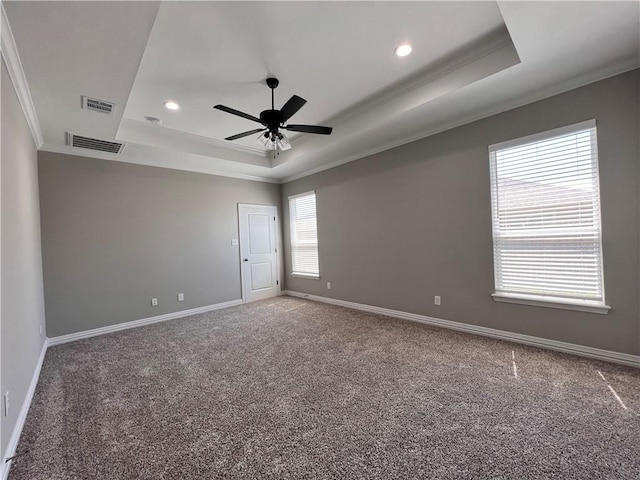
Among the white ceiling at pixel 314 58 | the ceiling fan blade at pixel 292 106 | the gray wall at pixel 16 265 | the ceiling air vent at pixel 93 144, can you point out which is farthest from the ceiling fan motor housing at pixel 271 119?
the ceiling air vent at pixel 93 144

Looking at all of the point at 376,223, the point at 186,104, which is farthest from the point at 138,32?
the point at 376,223

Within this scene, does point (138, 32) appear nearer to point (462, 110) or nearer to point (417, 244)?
point (462, 110)

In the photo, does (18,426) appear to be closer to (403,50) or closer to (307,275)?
(403,50)

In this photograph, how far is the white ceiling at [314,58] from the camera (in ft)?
6.11

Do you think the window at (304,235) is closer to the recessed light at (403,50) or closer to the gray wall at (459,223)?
the gray wall at (459,223)

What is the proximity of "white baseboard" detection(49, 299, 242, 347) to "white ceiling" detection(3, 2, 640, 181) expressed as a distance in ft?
8.33

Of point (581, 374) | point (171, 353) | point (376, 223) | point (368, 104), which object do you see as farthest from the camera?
point (376, 223)

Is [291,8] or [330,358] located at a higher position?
[291,8]

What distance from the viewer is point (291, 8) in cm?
200

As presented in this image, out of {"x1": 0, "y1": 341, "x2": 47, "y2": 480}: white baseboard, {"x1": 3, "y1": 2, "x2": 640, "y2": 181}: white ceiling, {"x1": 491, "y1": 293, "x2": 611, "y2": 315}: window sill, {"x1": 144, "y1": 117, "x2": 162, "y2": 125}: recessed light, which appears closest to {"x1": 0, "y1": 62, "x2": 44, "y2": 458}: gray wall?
{"x1": 0, "y1": 341, "x2": 47, "y2": 480}: white baseboard

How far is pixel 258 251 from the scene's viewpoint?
589cm

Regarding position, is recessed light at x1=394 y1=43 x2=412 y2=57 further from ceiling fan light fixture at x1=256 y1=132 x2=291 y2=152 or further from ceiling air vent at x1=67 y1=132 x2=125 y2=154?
ceiling air vent at x1=67 y1=132 x2=125 y2=154

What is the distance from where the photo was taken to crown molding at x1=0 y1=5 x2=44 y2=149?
1.73 m

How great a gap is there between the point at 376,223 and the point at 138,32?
3.59 meters
